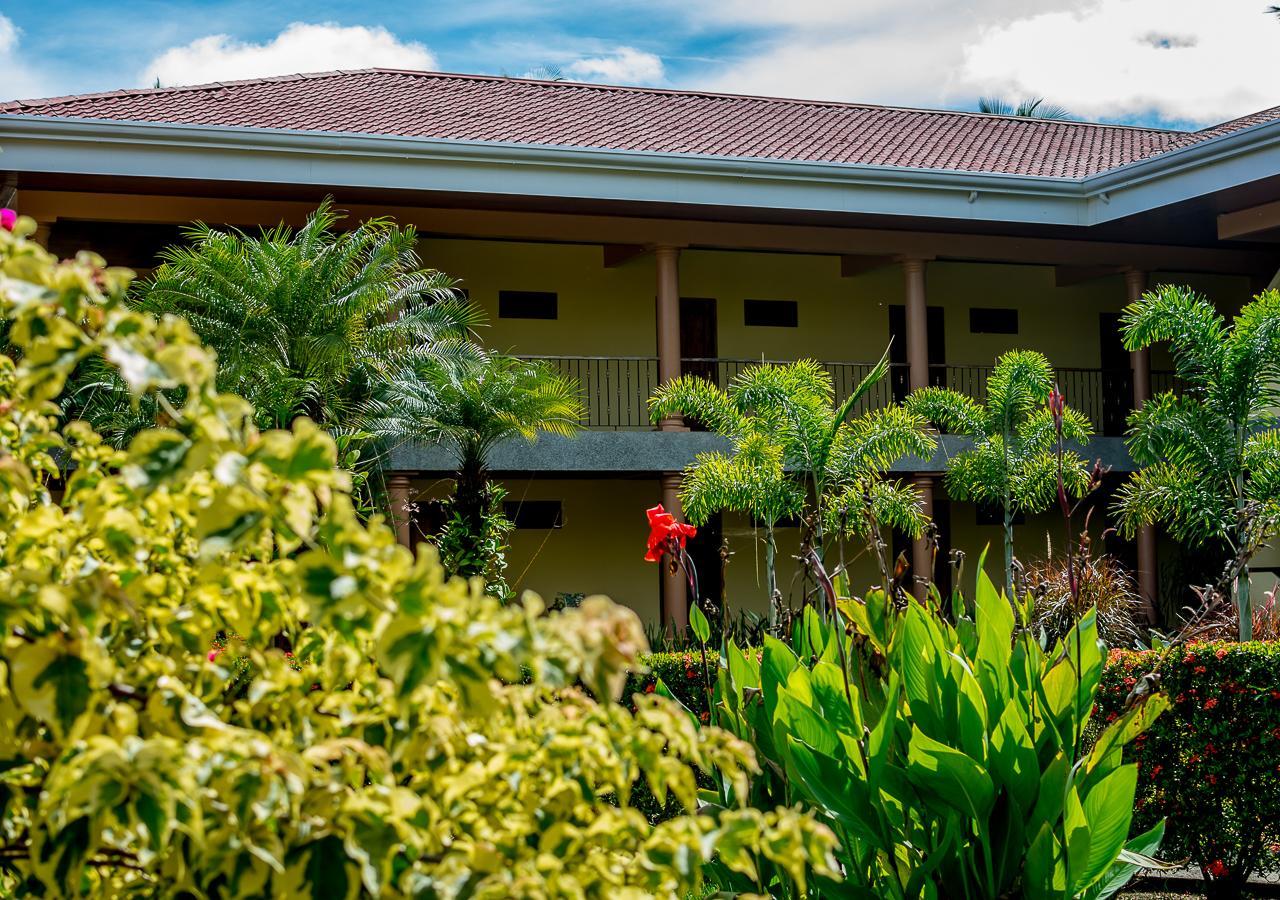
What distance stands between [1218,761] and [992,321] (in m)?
15.1

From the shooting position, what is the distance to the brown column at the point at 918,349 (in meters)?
17.5

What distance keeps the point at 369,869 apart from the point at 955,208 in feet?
52.1

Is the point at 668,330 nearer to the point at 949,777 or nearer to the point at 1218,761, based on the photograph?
the point at 1218,761

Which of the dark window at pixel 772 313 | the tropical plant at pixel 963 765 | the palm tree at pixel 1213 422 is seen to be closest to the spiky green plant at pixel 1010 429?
the palm tree at pixel 1213 422

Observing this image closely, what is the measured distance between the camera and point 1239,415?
1220 centimetres

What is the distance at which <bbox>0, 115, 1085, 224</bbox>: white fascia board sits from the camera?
14141 millimetres

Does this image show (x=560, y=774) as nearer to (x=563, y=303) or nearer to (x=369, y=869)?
(x=369, y=869)

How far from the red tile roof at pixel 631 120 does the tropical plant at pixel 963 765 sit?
461 inches

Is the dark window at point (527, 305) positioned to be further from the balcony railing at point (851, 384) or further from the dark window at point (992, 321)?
the dark window at point (992, 321)

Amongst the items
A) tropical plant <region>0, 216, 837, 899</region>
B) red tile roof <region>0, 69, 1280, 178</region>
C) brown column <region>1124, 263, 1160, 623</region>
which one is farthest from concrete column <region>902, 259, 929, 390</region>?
tropical plant <region>0, 216, 837, 899</region>

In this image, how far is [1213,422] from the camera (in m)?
12.4

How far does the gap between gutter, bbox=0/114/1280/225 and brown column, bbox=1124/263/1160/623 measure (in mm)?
2517

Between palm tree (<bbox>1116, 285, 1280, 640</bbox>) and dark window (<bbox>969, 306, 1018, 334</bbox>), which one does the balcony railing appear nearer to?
dark window (<bbox>969, 306, 1018, 334</bbox>)

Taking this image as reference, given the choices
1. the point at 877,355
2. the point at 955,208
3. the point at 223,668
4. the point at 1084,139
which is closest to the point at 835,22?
the point at 1084,139
